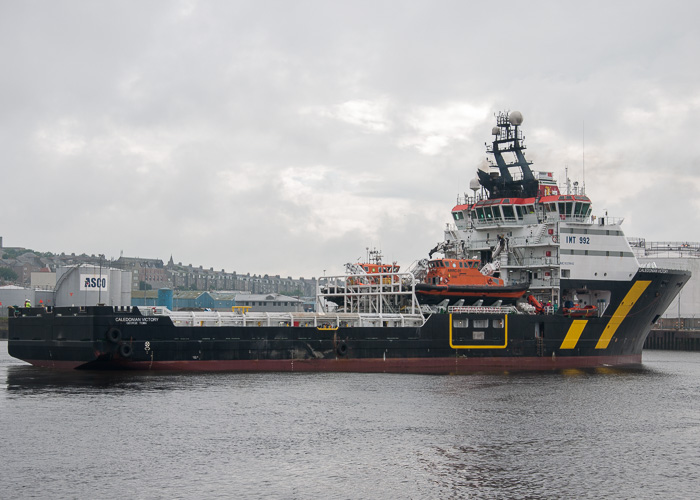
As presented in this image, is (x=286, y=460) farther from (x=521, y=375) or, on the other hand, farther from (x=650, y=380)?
(x=650, y=380)

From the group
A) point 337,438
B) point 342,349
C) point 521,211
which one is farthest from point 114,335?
point 521,211

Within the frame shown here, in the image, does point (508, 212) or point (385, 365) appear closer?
point (385, 365)

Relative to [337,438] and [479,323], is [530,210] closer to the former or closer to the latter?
[479,323]

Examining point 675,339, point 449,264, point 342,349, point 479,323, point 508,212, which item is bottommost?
point 675,339

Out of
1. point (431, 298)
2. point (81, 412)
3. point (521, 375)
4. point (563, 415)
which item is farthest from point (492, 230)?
point (81, 412)

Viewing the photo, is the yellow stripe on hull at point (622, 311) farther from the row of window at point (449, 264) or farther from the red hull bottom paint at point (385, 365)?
the row of window at point (449, 264)

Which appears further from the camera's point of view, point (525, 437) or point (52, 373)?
point (52, 373)

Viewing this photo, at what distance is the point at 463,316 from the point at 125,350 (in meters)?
18.9

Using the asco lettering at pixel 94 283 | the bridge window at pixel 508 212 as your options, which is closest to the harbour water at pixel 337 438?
the bridge window at pixel 508 212

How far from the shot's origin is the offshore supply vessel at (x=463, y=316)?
41.4 metres

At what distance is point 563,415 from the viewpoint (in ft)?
105

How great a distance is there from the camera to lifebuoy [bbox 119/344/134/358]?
40.1m

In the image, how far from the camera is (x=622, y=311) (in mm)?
51406

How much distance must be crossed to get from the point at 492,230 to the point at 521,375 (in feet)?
Result: 38.9
